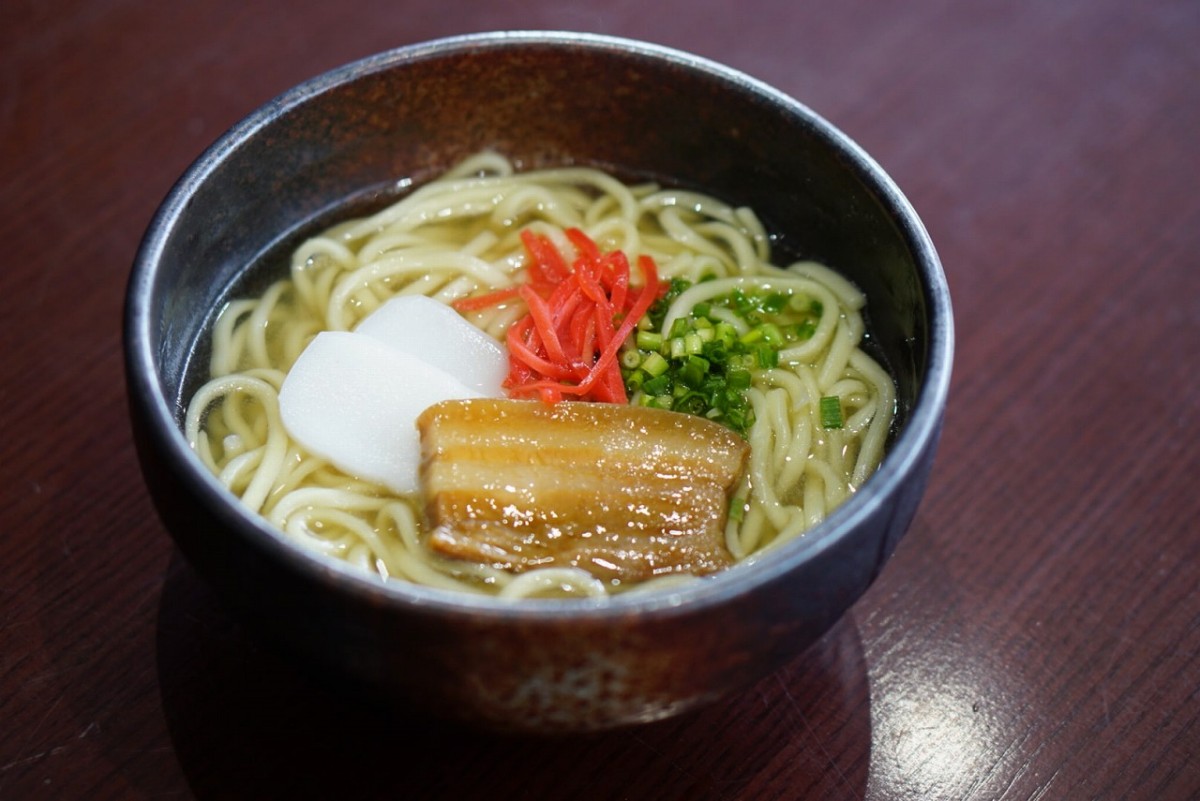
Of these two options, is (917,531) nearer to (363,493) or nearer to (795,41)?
(363,493)

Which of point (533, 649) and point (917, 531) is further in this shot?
point (917, 531)

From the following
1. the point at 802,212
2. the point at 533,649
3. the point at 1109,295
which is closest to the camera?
the point at 533,649

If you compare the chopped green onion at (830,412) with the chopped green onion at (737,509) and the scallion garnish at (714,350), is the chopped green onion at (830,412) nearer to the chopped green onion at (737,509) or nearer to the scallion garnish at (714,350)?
the scallion garnish at (714,350)

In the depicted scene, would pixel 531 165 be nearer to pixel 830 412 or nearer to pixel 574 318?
pixel 574 318

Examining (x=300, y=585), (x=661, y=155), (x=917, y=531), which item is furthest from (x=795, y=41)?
(x=300, y=585)

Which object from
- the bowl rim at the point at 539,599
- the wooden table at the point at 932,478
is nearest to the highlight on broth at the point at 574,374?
the bowl rim at the point at 539,599

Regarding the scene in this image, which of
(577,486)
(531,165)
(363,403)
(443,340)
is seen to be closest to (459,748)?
(577,486)

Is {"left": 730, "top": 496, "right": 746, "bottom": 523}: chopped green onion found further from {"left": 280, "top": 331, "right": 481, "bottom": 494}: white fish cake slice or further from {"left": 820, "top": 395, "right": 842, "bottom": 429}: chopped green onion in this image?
{"left": 280, "top": 331, "right": 481, "bottom": 494}: white fish cake slice

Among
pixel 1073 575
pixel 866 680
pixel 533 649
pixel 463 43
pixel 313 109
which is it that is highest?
pixel 463 43

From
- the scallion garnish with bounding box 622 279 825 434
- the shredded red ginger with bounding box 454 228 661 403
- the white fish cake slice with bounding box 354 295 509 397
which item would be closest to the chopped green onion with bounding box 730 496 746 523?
the scallion garnish with bounding box 622 279 825 434
